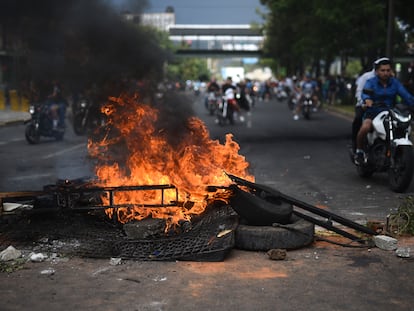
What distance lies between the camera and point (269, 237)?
527 cm

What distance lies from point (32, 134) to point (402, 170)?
31.6 ft

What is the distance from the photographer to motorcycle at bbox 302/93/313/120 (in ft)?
80.3

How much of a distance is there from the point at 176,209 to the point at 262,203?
2.99 ft

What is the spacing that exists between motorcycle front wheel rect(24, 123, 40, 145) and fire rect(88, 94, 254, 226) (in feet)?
25.7

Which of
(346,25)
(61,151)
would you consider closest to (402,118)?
(61,151)

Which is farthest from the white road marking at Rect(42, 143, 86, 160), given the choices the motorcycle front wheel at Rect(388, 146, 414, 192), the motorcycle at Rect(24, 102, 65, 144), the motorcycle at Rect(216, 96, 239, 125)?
the motorcycle at Rect(216, 96, 239, 125)

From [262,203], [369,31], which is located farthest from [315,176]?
[369,31]

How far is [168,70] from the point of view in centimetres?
901

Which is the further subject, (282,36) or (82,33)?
(282,36)

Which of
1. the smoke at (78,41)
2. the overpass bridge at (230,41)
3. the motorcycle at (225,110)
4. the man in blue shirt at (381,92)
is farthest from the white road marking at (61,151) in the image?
the overpass bridge at (230,41)

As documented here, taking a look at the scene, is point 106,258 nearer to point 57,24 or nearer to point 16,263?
point 16,263

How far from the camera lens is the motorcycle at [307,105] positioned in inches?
964

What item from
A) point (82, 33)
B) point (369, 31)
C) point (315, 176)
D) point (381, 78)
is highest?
point (369, 31)

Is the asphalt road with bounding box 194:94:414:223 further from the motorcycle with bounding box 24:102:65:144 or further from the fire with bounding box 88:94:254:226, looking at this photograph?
the motorcycle with bounding box 24:102:65:144
